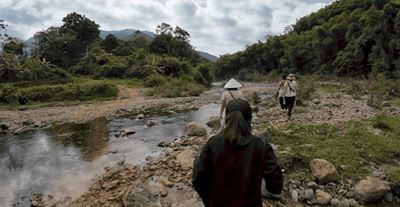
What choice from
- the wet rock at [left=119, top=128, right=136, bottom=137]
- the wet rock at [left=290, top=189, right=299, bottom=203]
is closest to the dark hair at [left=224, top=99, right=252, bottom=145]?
the wet rock at [left=290, top=189, right=299, bottom=203]

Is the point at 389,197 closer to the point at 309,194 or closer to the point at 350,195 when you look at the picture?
the point at 350,195

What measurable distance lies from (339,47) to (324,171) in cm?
4088

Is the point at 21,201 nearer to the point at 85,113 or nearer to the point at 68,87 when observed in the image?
the point at 85,113

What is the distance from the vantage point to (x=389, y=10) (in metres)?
31.1

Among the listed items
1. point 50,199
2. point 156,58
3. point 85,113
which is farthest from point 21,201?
point 156,58

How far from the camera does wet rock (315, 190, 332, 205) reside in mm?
6664

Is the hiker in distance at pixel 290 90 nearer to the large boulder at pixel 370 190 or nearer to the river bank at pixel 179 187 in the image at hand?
the river bank at pixel 179 187

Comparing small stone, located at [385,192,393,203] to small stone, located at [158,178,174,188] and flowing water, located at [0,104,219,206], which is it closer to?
small stone, located at [158,178,174,188]

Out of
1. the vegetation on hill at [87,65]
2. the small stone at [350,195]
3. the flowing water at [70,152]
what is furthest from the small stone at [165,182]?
the vegetation on hill at [87,65]

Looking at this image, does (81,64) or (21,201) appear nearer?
(21,201)

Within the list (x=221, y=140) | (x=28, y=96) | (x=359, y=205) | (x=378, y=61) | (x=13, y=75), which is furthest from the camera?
(x=13, y=75)

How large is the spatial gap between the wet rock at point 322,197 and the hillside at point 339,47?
84.5 feet

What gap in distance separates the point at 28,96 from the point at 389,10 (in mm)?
30178

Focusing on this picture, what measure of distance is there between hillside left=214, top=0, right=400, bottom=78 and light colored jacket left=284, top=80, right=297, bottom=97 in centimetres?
2025
